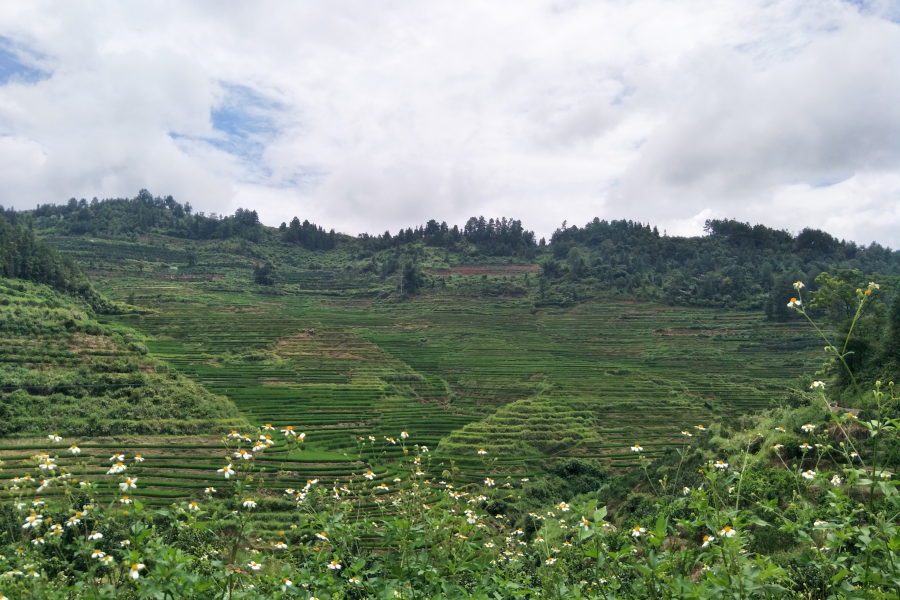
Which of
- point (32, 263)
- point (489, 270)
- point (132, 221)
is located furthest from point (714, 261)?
point (132, 221)

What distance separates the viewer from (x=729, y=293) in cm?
7919

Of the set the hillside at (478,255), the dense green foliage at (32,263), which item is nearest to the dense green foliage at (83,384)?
the dense green foliage at (32,263)

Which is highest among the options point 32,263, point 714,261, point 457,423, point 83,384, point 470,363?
point 714,261

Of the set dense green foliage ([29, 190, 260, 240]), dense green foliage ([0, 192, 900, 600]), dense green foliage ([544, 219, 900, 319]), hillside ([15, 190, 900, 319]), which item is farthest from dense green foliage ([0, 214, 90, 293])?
dense green foliage ([544, 219, 900, 319])

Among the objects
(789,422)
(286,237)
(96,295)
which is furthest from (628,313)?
(286,237)

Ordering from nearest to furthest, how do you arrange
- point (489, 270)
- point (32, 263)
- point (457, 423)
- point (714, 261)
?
point (457, 423)
point (32, 263)
point (714, 261)
point (489, 270)

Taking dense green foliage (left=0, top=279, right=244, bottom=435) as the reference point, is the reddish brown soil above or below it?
above

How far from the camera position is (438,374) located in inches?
1970

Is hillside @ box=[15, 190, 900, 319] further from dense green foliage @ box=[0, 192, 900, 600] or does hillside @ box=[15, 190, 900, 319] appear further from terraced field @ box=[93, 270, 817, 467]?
terraced field @ box=[93, 270, 817, 467]

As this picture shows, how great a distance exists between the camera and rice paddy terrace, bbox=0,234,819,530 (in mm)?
29812

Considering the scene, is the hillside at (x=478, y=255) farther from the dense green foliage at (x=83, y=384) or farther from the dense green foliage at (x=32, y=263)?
the dense green foliage at (x=83, y=384)

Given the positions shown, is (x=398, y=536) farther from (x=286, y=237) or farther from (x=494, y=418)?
(x=286, y=237)

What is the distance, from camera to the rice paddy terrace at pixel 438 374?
29812mm

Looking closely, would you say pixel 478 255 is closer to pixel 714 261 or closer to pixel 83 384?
pixel 714 261
